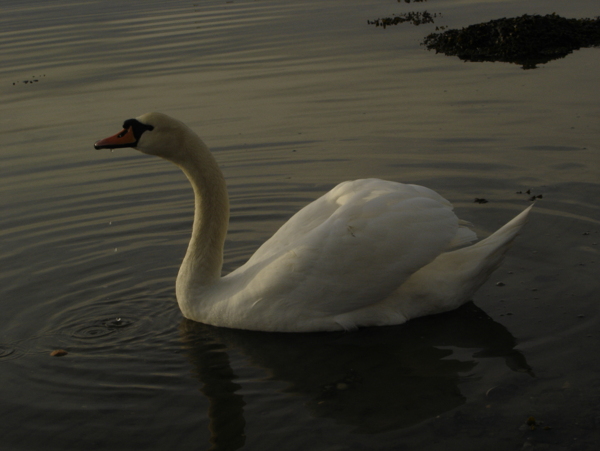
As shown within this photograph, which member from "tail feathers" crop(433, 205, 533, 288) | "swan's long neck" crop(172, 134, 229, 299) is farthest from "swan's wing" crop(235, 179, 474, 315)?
"swan's long neck" crop(172, 134, 229, 299)

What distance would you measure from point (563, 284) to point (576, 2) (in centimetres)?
1705

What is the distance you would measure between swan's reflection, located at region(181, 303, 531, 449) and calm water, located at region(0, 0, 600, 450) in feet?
0.05

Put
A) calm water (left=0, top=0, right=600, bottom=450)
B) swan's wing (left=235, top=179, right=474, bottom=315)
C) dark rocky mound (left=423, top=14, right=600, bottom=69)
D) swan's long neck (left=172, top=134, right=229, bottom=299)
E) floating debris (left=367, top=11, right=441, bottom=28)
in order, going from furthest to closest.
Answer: floating debris (left=367, top=11, right=441, bottom=28) → dark rocky mound (left=423, top=14, right=600, bottom=69) → swan's long neck (left=172, top=134, right=229, bottom=299) → swan's wing (left=235, top=179, right=474, bottom=315) → calm water (left=0, top=0, right=600, bottom=450)

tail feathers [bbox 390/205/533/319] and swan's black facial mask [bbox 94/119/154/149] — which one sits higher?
swan's black facial mask [bbox 94/119/154/149]

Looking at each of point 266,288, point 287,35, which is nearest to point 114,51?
point 287,35

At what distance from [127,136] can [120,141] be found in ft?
0.25

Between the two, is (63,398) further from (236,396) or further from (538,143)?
(538,143)

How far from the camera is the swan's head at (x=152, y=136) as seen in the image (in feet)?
19.8

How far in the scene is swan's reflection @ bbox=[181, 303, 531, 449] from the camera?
492cm

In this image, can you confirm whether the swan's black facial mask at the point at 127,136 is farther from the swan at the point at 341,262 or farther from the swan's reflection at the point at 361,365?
the swan's reflection at the point at 361,365

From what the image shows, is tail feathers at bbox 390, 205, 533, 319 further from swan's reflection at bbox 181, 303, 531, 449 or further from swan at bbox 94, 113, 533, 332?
swan's reflection at bbox 181, 303, 531, 449

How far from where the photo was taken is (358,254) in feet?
19.0

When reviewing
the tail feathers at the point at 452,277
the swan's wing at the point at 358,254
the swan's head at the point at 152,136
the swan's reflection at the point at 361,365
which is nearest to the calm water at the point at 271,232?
the swan's reflection at the point at 361,365

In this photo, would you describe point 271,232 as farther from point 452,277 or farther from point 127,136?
point 452,277
